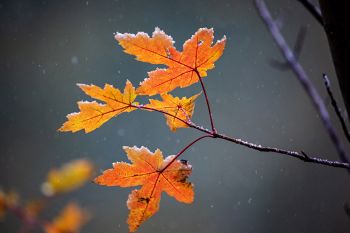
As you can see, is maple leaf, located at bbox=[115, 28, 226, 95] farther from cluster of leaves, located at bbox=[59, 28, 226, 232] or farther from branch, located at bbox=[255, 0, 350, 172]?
branch, located at bbox=[255, 0, 350, 172]

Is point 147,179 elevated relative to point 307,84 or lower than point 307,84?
lower

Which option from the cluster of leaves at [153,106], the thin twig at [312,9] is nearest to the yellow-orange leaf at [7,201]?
the cluster of leaves at [153,106]

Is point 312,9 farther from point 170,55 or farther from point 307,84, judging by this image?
point 307,84

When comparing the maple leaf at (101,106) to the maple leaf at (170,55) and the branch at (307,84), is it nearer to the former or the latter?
the maple leaf at (170,55)

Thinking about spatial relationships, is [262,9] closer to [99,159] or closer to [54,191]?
[54,191]

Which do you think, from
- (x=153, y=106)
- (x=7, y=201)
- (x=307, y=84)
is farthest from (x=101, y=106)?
(x=307, y=84)

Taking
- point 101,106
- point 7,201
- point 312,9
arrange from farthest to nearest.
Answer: point 101,106
point 312,9
point 7,201

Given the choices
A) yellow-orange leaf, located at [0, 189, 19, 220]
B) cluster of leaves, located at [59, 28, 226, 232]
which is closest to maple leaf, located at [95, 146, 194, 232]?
cluster of leaves, located at [59, 28, 226, 232]
